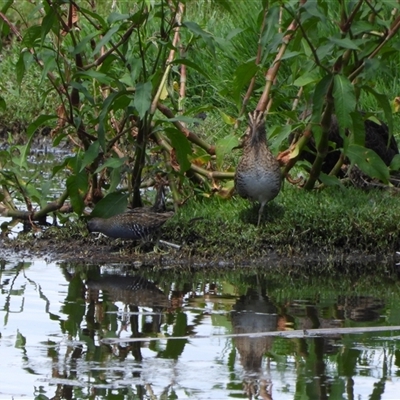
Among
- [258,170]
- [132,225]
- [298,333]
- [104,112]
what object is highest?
[104,112]

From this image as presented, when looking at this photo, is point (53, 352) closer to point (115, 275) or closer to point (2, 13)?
point (115, 275)

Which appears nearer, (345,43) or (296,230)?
(345,43)

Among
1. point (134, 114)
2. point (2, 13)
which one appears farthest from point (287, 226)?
point (2, 13)

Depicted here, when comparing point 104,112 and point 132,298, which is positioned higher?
point 104,112

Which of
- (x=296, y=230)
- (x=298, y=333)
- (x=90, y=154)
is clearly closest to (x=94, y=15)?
(x=90, y=154)

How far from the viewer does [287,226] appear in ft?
21.9

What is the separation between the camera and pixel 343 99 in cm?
586

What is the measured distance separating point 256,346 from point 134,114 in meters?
2.30

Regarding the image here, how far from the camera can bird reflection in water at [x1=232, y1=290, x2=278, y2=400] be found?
402 centimetres

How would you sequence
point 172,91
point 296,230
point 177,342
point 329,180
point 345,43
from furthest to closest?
point 172,91, point 329,180, point 296,230, point 345,43, point 177,342

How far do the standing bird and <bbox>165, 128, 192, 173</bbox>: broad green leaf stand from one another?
36cm

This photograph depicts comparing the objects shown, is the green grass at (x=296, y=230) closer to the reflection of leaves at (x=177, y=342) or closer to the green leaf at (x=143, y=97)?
the green leaf at (x=143, y=97)

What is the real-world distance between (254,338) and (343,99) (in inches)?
67.4

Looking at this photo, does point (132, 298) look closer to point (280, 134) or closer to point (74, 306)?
point (74, 306)
